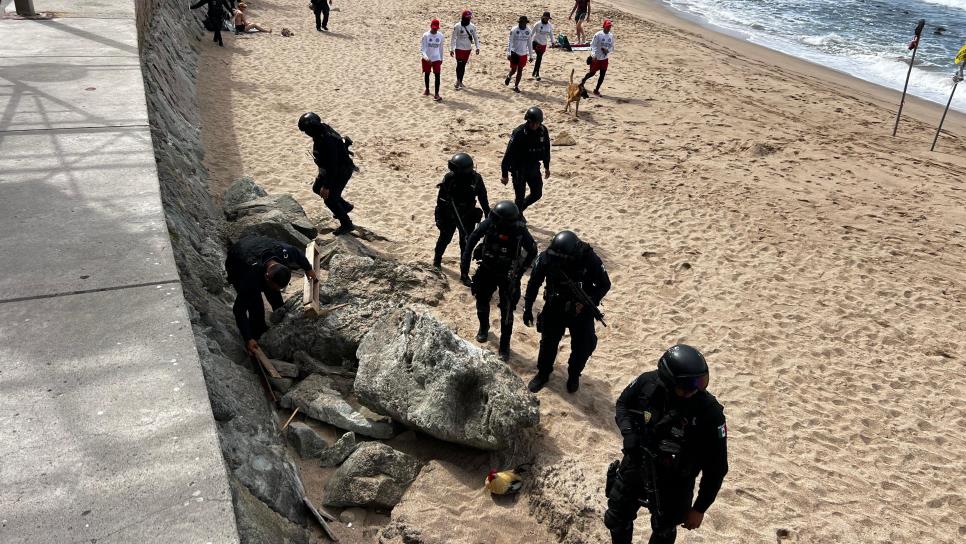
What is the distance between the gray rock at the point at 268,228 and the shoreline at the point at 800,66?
13.3 meters

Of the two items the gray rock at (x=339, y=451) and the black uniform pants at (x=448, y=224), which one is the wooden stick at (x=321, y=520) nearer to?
the gray rock at (x=339, y=451)

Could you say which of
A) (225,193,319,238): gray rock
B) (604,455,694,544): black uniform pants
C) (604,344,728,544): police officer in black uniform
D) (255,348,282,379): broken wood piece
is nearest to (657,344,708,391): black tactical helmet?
(604,344,728,544): police officer in black uniform

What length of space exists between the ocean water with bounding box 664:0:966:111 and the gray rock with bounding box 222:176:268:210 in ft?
62.0

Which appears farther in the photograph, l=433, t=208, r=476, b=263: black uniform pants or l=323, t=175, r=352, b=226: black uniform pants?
l=323, t=175, r=352, b=226: black uniform pants

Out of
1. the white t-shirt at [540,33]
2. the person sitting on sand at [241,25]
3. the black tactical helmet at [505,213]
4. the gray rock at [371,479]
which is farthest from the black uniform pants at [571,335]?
the person sitting on sand at [241,25]

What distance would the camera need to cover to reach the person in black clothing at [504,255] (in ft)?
20.1

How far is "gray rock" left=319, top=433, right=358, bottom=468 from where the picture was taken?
490cm

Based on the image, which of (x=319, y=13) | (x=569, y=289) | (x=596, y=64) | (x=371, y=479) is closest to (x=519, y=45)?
(x=596, y=64)

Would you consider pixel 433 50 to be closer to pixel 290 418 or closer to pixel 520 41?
pixel 520 41

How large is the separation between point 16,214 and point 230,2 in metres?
17.2

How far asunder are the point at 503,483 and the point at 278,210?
15.6 feet

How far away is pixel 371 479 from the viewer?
460 cm

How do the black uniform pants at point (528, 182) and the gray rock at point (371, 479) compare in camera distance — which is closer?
the gray rock at point (371, 479)

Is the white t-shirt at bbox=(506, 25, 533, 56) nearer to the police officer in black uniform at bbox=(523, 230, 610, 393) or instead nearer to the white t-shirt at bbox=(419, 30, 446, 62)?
the white t-shirt at bbox=(419, 30, 446, 62)
